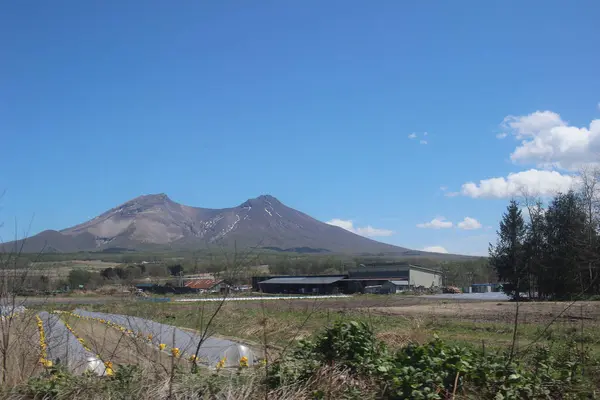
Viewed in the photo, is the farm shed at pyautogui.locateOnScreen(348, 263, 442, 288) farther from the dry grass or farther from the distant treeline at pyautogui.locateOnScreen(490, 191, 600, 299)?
the dry grass

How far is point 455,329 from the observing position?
21984 millimetres

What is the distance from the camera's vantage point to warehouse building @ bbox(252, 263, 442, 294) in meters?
83.8

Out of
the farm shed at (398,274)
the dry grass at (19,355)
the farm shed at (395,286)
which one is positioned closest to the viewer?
the dry grass at (19,355)

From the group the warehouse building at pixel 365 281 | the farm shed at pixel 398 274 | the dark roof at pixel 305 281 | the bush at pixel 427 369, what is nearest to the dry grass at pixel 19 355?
the bush at pixel 427 369

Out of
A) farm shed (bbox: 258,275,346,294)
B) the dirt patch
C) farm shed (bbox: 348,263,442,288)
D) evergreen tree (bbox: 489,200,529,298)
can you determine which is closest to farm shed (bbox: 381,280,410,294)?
farm shed (bbox: 348,263,442,288)

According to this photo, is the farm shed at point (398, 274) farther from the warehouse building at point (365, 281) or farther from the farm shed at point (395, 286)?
the farm shed at point (395, 286)

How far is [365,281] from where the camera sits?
8969 cm

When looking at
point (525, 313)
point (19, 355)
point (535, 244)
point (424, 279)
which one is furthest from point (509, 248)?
point (19, 355)

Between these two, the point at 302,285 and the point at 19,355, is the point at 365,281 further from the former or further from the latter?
the point at 19,355

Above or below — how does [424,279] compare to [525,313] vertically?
above

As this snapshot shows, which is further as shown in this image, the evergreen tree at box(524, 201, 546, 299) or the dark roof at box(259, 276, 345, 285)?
the dark roof at box(259, 276, 345, 285)

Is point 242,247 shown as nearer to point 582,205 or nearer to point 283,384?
point 283,384

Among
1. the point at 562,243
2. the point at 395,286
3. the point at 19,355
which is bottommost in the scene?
the point at 395,286

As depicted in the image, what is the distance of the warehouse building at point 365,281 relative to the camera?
83.8 meters
